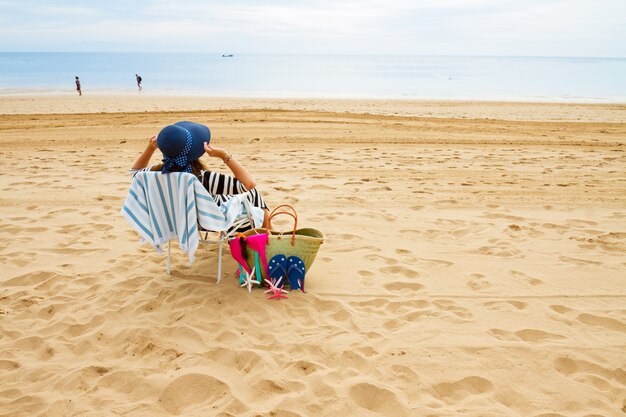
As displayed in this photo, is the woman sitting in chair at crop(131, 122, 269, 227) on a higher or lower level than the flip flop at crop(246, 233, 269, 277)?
higher

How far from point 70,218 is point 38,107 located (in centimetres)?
1721

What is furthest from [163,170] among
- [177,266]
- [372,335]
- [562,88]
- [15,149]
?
[562,88]

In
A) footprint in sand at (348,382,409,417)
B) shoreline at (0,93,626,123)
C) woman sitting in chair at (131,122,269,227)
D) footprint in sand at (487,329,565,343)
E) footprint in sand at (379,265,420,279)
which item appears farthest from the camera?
shoreline at (0,93,626,123)

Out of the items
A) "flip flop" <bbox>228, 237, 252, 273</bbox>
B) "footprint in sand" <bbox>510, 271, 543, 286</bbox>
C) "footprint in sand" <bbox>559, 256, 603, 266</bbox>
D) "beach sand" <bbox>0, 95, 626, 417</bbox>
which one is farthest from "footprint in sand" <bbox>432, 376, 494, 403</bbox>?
"footprint in sand" <bbox>559, 256, 603, 266</bbox>

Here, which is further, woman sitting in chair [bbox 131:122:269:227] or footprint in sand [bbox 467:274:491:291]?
footprint in sand [bbox 467:274:491:291]

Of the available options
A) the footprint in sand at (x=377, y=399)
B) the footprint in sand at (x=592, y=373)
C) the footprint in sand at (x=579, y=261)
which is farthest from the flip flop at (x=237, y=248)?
the footprint in sand at (x=579, y=261)

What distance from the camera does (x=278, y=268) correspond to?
3826mm

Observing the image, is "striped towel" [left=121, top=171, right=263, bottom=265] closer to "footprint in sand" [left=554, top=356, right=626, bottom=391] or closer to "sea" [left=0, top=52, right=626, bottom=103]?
"footprint in sand" [left=554, top=356, right=626, bottom=391]

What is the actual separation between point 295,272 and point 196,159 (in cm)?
118

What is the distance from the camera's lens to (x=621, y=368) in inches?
118

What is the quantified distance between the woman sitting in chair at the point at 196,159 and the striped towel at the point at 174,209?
137 millimetres

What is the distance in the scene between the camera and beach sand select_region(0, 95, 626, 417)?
9.08ft

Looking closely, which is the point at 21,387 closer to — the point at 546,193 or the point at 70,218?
the point at 70,218

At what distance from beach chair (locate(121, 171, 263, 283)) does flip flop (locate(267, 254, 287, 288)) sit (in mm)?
407
